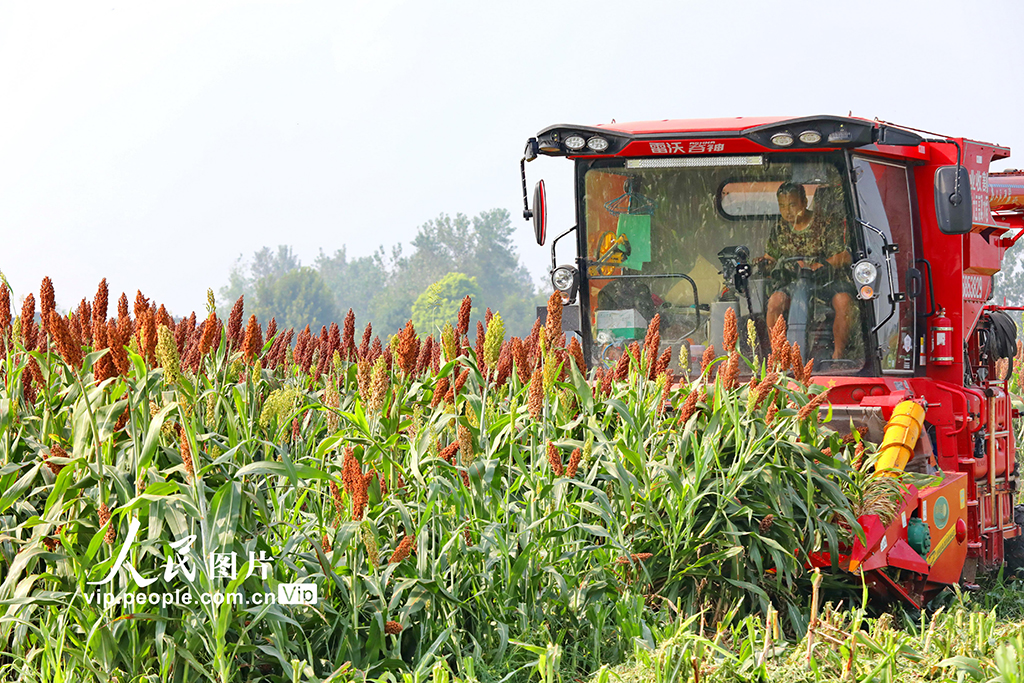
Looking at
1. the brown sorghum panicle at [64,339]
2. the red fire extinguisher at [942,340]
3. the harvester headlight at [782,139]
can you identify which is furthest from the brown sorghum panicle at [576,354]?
the red fire extinguisher at [942,340]

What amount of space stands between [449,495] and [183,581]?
0.87 metres

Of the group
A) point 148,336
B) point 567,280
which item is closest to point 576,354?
point 148,336

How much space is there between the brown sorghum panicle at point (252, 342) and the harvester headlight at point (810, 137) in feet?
9.91

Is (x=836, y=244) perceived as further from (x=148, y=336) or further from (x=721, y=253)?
(x=148, y=336)

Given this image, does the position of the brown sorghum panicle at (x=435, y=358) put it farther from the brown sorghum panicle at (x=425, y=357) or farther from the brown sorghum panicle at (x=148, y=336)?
the brown sorghum panicle at (x=148, y=336)

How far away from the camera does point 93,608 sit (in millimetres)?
2475

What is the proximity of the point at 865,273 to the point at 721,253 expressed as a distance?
805mm

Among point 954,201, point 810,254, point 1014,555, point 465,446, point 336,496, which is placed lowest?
point 1014,555

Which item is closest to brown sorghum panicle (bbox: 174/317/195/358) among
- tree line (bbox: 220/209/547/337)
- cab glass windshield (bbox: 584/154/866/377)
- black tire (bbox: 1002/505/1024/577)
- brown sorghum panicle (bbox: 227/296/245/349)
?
brown sorghum panicle (bbox: 227/296/245/349)

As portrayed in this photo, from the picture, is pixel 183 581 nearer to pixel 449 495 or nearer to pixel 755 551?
pixel 449 495

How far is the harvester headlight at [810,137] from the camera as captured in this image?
4949 mm

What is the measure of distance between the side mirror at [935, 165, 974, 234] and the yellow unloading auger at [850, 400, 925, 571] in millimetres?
1077

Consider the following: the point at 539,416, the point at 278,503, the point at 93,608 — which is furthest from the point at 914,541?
the point at 93,608

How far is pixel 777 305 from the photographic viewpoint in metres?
5.36
